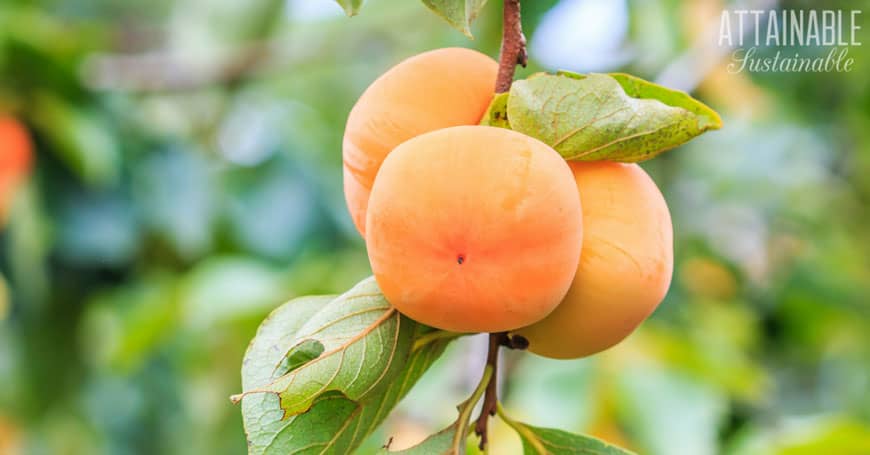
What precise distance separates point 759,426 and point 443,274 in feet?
6.36

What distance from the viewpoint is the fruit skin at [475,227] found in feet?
2.02

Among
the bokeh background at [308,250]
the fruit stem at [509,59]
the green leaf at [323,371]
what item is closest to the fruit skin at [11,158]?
the bokeh background at [308,250]

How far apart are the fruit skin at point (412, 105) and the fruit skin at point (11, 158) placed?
1.79 metres

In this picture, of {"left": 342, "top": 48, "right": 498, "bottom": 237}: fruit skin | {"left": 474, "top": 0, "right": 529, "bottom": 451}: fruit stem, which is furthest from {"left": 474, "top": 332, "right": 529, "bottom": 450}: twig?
{"left": 342, "top": 48, "right": 498, "bottom": 237}: fruit skin

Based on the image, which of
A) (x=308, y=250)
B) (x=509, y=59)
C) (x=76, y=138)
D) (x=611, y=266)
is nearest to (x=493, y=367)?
(x=611, y=266)

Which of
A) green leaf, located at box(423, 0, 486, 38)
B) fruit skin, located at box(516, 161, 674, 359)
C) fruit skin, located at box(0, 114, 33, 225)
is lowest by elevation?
fruit skin, located at box(0, 114, 33, 225)

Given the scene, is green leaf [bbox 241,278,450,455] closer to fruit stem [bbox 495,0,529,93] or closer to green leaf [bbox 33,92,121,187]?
fruit stem [bbox 495,0,529,93]

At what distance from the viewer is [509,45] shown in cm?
71

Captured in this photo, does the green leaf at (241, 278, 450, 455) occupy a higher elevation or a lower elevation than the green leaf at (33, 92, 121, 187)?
higher

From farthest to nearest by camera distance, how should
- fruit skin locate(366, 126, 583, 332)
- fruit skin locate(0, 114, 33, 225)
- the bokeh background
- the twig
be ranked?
fruit skin locate(0, 114, 33, 225) < the bokeh background < the twig < fruit skin locate(366, 126, 583, 332)

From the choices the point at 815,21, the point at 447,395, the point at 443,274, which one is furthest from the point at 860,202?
the point at 443,274

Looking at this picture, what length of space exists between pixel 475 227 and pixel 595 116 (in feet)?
0.48

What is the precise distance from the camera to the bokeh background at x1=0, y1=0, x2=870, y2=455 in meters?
2.03

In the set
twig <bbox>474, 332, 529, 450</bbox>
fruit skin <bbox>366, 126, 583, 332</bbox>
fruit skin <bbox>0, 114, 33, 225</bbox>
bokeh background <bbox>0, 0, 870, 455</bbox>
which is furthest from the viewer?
fruit skin <bbox>0, 114, 33, 225</bbox>
